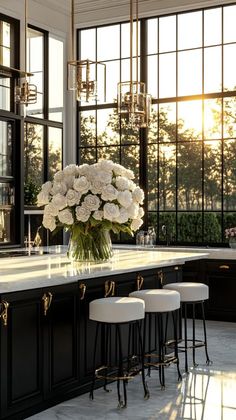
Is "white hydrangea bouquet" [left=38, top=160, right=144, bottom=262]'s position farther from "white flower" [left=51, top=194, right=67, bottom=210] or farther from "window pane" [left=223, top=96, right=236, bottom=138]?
"window pane" [left=223, top=96, right=236, bottom=138]

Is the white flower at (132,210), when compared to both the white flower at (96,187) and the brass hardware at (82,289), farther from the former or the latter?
the brass hardware at (82,289)

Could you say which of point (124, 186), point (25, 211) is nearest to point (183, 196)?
point (25, 211)

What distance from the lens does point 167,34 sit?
870 cm

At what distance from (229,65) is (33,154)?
2.83m

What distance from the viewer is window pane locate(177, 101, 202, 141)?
27.9ft

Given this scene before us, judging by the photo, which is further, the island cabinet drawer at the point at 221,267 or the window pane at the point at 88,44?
the window pane at the point at 88,44

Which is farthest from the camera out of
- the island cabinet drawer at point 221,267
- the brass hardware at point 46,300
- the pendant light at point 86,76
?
the island cabinet drawer at point 221,267

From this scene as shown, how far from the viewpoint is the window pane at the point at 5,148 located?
785 cm

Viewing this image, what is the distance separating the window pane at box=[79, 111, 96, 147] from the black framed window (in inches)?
7.5

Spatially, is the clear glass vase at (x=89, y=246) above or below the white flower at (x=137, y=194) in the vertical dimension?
below

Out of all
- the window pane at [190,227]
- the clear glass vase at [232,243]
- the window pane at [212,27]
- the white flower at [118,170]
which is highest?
the window pane at [212,27]

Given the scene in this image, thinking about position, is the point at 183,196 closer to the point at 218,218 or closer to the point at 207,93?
the point at 218,218

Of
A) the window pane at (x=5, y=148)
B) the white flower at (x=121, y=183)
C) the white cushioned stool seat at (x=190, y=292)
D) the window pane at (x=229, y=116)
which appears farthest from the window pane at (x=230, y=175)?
the white flower at (x=121, y=183)

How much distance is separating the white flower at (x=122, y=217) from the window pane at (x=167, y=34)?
14.1ft
